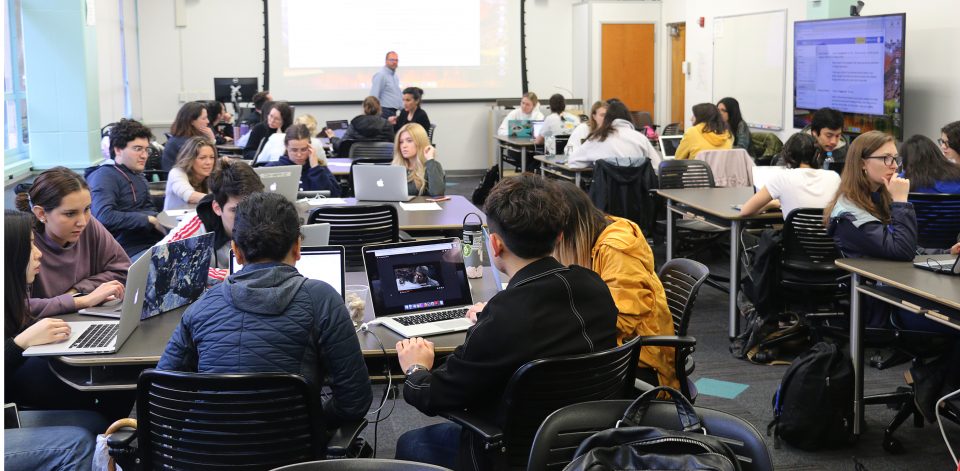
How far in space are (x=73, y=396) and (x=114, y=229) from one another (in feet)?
6.73

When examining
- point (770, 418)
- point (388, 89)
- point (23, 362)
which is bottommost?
point (770, 418)

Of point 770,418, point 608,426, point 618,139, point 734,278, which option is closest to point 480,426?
point 608,426

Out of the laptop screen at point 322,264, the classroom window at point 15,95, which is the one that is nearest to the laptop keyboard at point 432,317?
the laptop screen at point 322,264

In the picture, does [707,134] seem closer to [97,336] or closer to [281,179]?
[281,179]

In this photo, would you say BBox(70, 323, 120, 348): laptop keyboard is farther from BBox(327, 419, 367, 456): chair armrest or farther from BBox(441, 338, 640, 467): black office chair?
BBox(441, 338, 640, 467): black office chair

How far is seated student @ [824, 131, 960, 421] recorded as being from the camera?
374cm

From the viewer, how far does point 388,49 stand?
12891mm

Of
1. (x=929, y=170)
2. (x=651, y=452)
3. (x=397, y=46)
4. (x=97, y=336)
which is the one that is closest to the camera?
(x=651, y=452)

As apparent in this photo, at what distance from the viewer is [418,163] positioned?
6.29 metres

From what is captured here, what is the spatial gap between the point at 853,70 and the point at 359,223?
4984 mm

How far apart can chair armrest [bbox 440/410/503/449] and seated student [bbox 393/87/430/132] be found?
8975 millimetres

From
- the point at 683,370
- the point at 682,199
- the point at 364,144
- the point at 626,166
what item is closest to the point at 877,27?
the point at 626,166

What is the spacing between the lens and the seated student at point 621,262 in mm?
2973

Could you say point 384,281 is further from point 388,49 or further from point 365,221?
point 388,49
